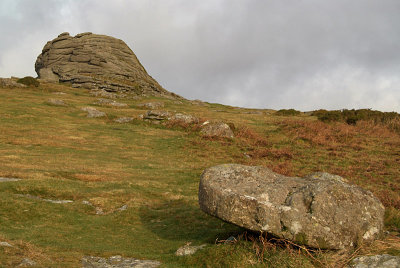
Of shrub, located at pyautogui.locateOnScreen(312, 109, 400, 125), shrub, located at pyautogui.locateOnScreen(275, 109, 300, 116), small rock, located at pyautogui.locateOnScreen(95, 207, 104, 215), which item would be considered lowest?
small rock, located at pyautogui.locateOnScreen(95, 207, 104, 215)

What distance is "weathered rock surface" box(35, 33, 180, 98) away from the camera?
94188mm

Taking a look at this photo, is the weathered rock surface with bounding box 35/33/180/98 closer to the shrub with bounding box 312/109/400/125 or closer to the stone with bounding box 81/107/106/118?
the stone with bounding box 81/107/106/118

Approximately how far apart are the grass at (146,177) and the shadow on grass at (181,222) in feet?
0.20

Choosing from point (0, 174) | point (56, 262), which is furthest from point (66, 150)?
point (56, 262)

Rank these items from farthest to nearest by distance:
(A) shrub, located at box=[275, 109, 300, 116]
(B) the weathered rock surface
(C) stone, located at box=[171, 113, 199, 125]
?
(B) the weathered rock surface < (A) shrub, located at box=[275, 109, 300, 116] < (C) stone, located at box=[171, 113, 199, 125]

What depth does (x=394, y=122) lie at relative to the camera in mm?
45125

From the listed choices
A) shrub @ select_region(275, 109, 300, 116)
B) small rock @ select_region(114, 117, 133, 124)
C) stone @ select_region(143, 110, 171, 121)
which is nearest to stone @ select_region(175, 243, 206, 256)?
stone @ select_region(143, 110, 171, 121)

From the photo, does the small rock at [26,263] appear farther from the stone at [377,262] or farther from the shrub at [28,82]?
the shrub at [28,82]

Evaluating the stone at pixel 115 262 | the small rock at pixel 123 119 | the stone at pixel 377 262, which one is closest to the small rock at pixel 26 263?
the stone at pixel 115 262

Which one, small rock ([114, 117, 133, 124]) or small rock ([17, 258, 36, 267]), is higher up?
small rock ([114, 117, 133, 124])

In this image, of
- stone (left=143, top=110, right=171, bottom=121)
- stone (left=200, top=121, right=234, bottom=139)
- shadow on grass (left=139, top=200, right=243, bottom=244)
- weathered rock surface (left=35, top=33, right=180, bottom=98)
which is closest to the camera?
shadow on grass (left=139, top=200, right=243, bottom=244)

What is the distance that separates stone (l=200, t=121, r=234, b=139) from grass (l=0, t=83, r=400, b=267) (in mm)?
1288

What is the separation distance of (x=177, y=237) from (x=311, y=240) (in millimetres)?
7516

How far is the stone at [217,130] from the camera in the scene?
4211cm
